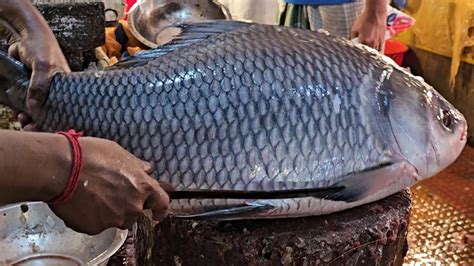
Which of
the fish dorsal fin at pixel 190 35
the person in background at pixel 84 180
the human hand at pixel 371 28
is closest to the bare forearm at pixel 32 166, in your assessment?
the person in background at pixel 84 180

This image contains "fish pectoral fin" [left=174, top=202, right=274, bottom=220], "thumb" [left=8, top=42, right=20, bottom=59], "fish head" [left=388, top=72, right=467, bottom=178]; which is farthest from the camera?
"thumb" [left=8, top=42, right=20, bottom=59]

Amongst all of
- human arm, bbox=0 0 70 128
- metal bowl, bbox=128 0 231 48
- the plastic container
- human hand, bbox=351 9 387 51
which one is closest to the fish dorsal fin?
human arm, bbox=0 0 70 128

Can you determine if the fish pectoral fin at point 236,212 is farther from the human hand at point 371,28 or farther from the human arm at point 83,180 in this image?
the human hand at point 371,28

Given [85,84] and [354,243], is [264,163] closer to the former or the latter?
[354,243]

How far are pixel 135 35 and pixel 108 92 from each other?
2.40 meters

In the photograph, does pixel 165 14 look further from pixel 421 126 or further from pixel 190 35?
pixel 421 126

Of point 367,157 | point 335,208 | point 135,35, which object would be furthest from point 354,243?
point 135,35

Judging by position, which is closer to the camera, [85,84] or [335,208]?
[335,208]

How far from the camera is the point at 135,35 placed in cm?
392

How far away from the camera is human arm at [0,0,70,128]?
1828mm

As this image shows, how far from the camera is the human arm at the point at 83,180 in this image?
1.11m

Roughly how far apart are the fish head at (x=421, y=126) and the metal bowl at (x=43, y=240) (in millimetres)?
837

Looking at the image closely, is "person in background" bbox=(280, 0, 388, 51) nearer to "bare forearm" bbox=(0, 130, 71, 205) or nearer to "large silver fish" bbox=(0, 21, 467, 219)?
"large silver fish" bbox=(0, 21, 467, 219)

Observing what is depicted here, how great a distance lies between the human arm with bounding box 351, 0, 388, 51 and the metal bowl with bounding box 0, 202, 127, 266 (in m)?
1.35
